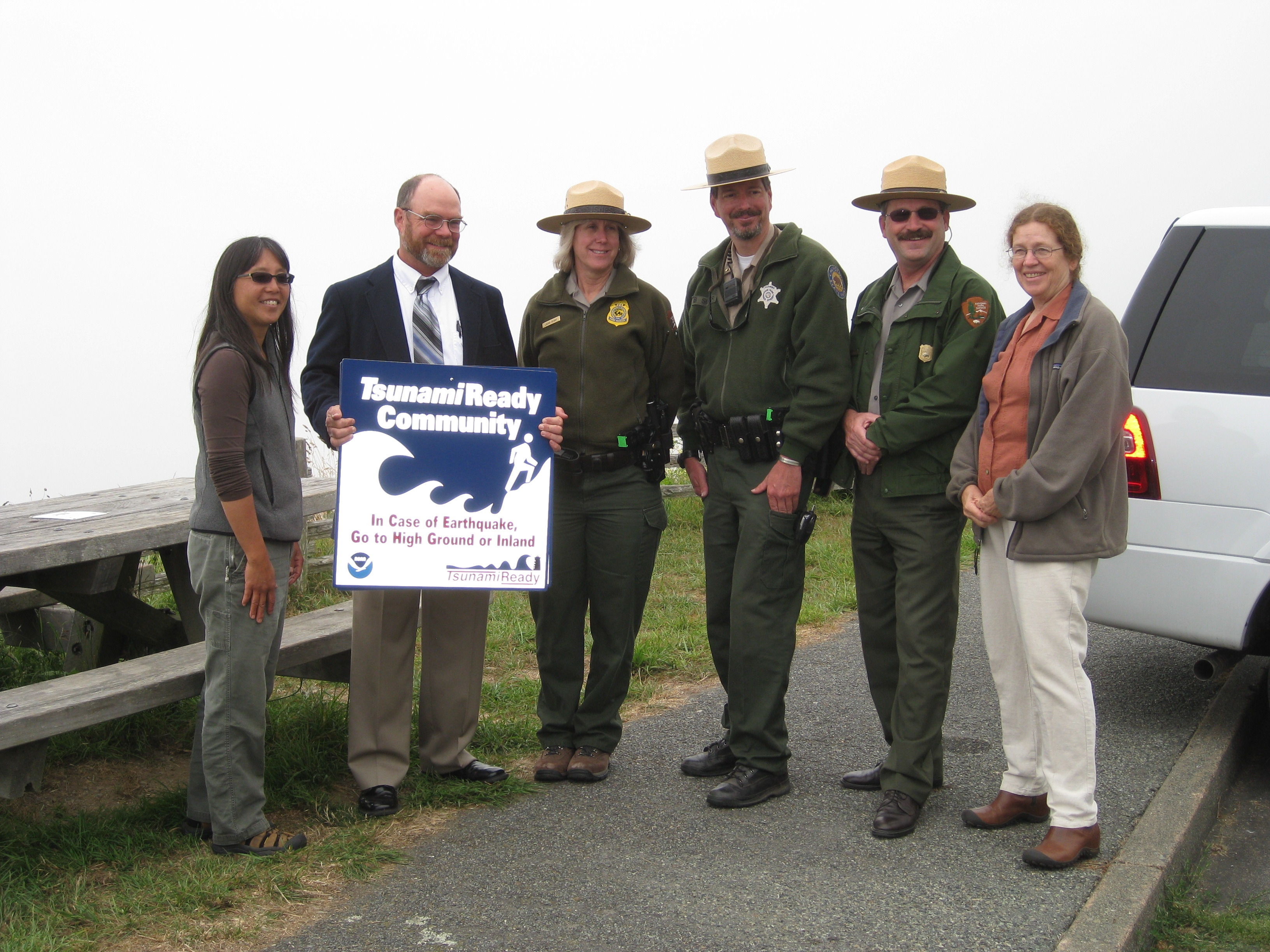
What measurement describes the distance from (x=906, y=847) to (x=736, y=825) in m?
0.55

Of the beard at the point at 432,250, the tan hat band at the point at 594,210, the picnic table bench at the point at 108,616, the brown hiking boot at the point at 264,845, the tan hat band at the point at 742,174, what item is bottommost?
the brown hiking boot at the point at 264,845

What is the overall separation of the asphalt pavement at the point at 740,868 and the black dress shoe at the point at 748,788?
0.03 m

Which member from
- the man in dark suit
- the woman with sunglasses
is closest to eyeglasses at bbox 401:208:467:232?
the man in dark suit

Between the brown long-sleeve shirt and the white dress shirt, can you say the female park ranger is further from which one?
the brown long-sleeve shirt

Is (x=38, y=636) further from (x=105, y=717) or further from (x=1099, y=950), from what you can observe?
(x=1099, y=950)

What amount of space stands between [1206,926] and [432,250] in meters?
3.18

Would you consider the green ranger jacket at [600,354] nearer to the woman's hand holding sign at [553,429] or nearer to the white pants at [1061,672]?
the woman's hand holding sign at [553,429]

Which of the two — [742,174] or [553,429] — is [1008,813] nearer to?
[553,429]

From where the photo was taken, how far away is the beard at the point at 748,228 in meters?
4.05

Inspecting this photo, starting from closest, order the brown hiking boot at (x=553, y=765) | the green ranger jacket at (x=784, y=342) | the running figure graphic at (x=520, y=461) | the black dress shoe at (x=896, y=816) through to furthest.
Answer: the black dress shoe at (x=896, y=816), the green ranger jacket at (x=784, y=342), the running figure graphic at (x=520, y=461), the brown hiking boot at (x=553, y=765)

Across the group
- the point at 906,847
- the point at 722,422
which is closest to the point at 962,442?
the point at 722,422

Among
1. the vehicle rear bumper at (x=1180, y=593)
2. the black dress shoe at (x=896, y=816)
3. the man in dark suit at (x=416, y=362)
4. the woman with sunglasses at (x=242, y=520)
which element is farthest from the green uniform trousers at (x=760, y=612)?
the woman with sunglasses at (x=242, y=520)

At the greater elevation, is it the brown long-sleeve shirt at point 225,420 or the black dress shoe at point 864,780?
the brown long-sleeve shirt at point 225,420

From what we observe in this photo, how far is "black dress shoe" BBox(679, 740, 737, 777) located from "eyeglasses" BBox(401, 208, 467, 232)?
213 centimetres
